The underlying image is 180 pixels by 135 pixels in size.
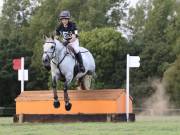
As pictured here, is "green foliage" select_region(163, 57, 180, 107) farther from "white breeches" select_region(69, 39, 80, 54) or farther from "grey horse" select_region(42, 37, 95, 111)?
"grey horse" select_region(42, 37, 95, 111)

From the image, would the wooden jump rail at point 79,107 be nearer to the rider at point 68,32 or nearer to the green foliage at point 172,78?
the rider at point 68,32

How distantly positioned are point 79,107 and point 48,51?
2.36 m

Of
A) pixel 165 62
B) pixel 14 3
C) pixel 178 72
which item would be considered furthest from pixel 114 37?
pixel 14 3

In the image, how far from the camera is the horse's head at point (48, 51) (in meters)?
14.1

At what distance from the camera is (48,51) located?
14.2m

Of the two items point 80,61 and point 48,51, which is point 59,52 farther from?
point 80,61

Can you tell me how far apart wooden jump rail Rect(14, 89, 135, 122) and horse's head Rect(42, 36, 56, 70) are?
1.93 metres

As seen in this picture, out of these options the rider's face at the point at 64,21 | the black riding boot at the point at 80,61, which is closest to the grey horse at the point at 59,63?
the black riding boot at the point at 80,61

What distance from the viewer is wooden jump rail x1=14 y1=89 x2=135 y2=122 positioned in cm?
1554

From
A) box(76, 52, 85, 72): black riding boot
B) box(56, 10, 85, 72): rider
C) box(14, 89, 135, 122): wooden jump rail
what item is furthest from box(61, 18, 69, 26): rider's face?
box(14, 89, 135, 122): wooden jump rail

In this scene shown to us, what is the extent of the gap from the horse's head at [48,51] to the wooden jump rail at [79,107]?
75.9 inches

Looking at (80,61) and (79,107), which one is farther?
(79,107)

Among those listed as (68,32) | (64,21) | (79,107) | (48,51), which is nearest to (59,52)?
(48,51)

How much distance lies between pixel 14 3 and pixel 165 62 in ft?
78.1
